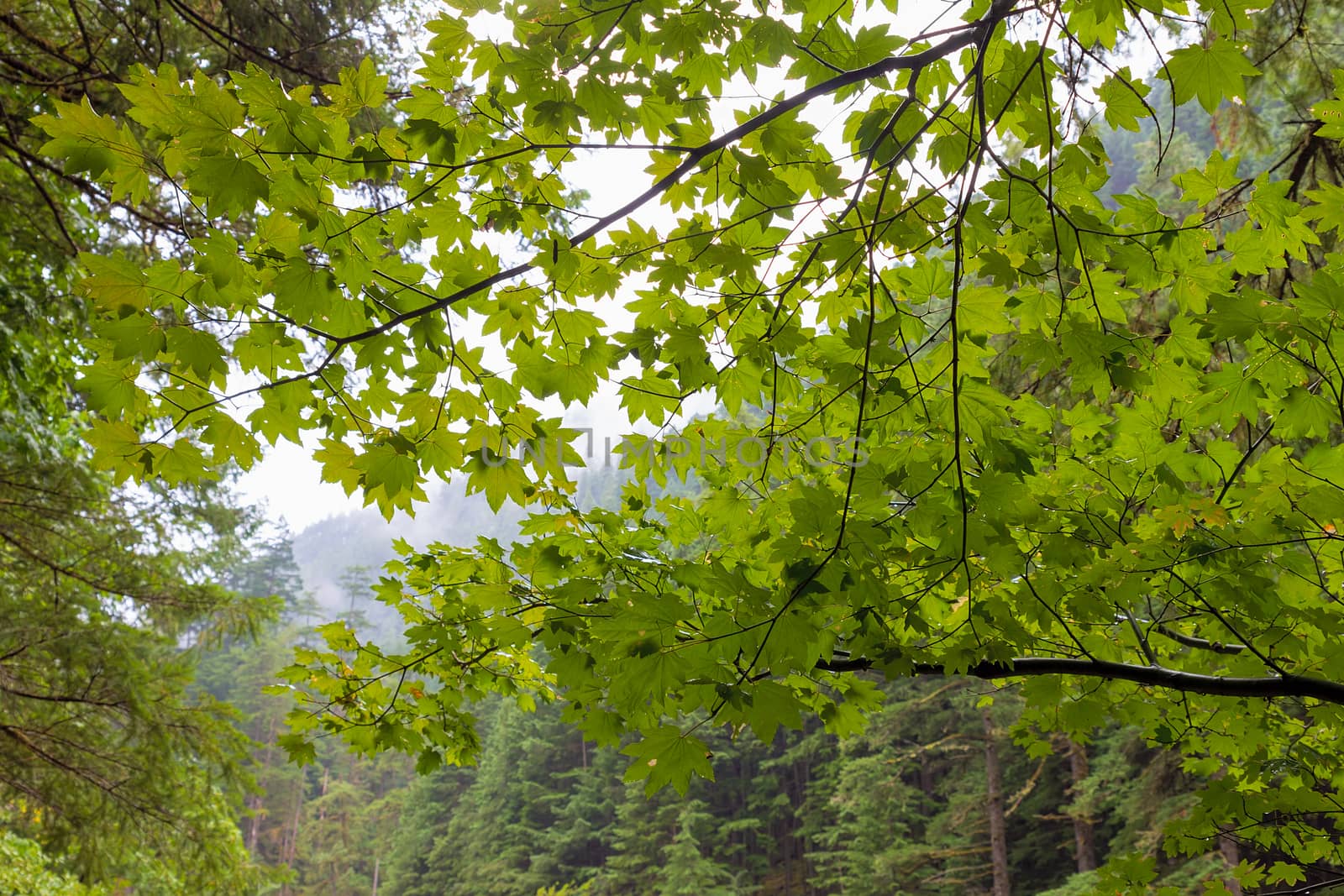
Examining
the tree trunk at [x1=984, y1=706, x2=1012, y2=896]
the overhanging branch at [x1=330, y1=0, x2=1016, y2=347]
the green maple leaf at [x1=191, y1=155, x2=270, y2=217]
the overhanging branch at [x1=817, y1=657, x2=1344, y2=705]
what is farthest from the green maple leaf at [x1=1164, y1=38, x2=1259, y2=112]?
the tree trunk at [x1=984, y1=706, x2=1012, y2=896]

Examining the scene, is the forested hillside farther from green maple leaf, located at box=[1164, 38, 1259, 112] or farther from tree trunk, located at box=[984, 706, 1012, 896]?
green maple leaf, located at box=[1164, 38, 1259, 112]

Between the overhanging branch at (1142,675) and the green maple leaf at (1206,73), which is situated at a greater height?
the green maple leaf at (1206,73)

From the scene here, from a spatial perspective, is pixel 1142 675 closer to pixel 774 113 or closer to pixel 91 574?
pixel 774 113

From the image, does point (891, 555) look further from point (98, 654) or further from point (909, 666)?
point (98, 654)

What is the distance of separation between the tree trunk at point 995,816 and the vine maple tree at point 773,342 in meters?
13.3

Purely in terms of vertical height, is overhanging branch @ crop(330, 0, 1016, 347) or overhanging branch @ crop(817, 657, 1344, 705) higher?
overhanging branch @ crop(330, 0, 1016, 347)

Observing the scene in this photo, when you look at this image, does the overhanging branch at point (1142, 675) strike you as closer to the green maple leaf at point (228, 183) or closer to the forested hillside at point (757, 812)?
the forested hillside at point (757, 812)

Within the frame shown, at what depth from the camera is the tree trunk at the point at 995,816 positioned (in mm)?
13469

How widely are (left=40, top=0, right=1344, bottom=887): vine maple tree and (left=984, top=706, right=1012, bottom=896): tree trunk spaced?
43.7 feet

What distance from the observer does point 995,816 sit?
13859mm

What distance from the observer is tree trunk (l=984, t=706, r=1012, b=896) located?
44.2 feet

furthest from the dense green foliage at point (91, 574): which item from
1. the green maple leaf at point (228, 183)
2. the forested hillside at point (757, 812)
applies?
the green maple leaf at point (228, 183)

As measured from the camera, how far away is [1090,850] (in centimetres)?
1322

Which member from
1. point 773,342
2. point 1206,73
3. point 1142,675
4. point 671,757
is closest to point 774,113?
point 773,342
